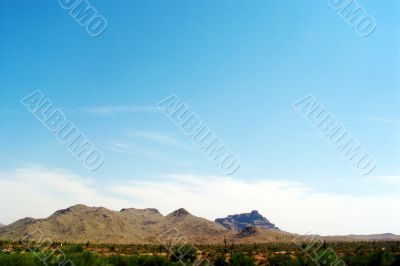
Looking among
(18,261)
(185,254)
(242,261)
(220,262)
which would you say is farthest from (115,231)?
(18,261)

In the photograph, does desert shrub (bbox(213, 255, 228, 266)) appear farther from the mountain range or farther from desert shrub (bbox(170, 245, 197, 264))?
the mountain range

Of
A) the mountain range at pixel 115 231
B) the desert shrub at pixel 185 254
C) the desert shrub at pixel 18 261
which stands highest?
the mountain range at pixel 115 231

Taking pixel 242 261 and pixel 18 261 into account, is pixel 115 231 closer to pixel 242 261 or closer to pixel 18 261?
pixel 242 261

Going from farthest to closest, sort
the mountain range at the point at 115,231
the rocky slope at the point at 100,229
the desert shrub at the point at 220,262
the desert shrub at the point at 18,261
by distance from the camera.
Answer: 1. the rocky slope at the point at 100,229
2. the mountain range at the point at 115,231
3. the desert shrub at the point at 220,262
4. the desert shrub at the point at 18,261

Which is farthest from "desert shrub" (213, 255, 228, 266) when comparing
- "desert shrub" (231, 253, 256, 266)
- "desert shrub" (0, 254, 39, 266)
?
"desert shrub" (0, 254, 39, 266)

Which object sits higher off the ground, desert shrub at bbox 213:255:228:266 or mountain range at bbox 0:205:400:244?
mountain range at bbox 0:205:400:244

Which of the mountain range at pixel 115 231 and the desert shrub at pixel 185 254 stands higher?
the mountain range at pixel 115 231

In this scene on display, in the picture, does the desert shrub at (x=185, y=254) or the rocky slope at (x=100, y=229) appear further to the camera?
the rocky slope at (x=100, y=229)

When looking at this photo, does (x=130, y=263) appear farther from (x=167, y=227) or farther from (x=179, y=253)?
(x=167, y=227)

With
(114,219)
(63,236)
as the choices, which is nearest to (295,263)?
(63,236)

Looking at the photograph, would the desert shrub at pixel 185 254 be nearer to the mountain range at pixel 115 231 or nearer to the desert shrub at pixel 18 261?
the desert shrub at pixel 18 261

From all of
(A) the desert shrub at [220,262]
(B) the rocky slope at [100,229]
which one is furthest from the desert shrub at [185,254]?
(B) the rocky slope at [100,229]

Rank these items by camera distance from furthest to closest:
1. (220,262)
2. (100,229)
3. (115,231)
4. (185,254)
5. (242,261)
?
1. (115,231)
2. (100,229)
3. (185,254)
4. (220,262)
5. (242,261)

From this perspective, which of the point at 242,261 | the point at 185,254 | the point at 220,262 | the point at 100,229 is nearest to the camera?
the point at 242,261
